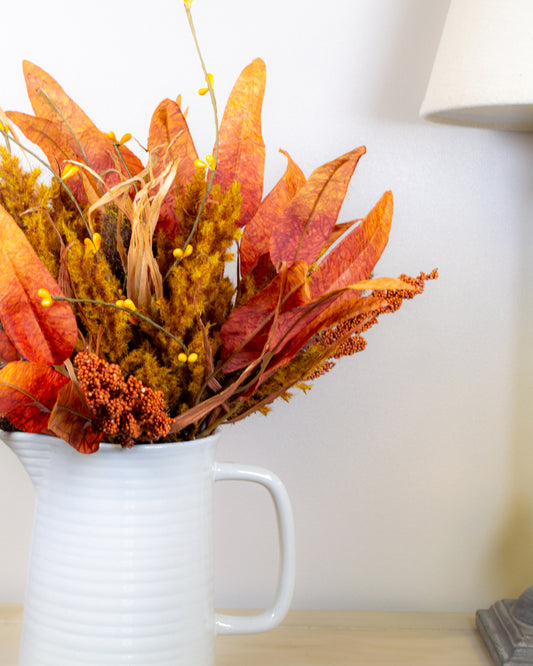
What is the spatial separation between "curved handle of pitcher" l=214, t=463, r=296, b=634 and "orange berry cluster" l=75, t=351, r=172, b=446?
0.14m

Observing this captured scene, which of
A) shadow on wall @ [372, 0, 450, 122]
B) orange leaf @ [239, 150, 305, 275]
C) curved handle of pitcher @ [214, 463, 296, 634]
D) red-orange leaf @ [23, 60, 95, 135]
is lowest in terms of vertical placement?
curved handle of pitcher @ [214, 463, 296, 634]

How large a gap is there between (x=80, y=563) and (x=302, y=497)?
1.16 ft

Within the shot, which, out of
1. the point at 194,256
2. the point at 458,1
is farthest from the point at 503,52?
the point at 194,256

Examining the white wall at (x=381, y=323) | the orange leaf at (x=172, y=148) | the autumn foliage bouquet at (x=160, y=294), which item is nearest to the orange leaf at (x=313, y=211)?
the autumn foliage bouquet at (x=160, y=294)

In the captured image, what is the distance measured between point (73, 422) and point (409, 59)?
0.54 meters

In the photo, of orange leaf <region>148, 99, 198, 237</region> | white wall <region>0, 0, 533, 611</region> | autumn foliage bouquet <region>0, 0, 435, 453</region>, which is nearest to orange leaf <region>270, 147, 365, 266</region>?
autumn foliage bouquet <region>0, 0, 435, 453</region>

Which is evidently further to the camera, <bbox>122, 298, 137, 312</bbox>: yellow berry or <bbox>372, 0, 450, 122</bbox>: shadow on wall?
<bbox>372, 0, 450, 122</bbox>: shadow on wall

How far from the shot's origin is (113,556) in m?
0.48

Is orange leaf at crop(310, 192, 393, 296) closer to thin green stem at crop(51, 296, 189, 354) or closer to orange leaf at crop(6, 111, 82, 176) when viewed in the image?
thin green stem at crop(51, 296, 189, 354)

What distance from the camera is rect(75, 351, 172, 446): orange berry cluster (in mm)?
405

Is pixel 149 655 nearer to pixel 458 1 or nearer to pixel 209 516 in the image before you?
pixel 209 516

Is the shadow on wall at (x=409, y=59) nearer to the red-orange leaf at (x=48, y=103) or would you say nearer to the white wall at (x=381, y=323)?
the white wall at (x=381, y=323)

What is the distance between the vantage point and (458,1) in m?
0.63

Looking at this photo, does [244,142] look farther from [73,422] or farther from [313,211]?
[73,422]
